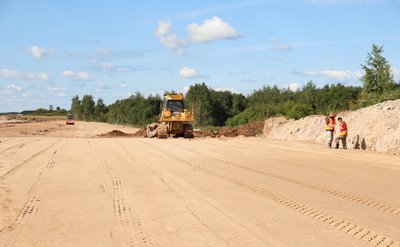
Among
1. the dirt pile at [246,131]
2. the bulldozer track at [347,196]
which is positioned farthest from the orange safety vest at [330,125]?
the dirt pile at [246,131]

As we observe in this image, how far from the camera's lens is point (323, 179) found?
11836 millimetres

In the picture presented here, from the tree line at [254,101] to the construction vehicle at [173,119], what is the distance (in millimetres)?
14921

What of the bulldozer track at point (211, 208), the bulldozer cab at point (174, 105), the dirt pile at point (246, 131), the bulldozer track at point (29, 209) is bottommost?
the bulldozer track at point (29, 209)

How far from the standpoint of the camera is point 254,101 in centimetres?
10475

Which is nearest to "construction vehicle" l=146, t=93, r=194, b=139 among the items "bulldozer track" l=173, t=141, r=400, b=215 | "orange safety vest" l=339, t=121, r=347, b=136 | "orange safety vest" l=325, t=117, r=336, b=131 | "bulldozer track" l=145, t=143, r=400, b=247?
"orange safety vest" l=325, t=117, r=336, b=131

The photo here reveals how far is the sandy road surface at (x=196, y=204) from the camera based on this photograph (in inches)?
241

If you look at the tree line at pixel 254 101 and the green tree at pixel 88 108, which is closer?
the tree line at pixel 254 101

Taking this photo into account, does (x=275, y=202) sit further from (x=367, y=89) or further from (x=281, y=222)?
(x=367, y=89)

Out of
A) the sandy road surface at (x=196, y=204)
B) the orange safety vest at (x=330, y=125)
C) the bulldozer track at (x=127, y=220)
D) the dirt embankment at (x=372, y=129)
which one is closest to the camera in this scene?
the bulldozer track at (x=127, y=220)

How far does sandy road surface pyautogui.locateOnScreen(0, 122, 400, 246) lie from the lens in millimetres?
6117

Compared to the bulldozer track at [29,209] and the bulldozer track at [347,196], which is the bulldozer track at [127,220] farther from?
the bulldozer track at [347,196]

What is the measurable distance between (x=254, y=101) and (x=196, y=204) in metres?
97.5

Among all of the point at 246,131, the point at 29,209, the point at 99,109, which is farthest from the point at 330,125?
the point at 99,109

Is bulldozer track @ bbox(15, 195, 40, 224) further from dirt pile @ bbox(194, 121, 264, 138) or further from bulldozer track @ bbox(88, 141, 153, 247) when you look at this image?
dirt pile @ bbox(194, 121, 264, 138)
